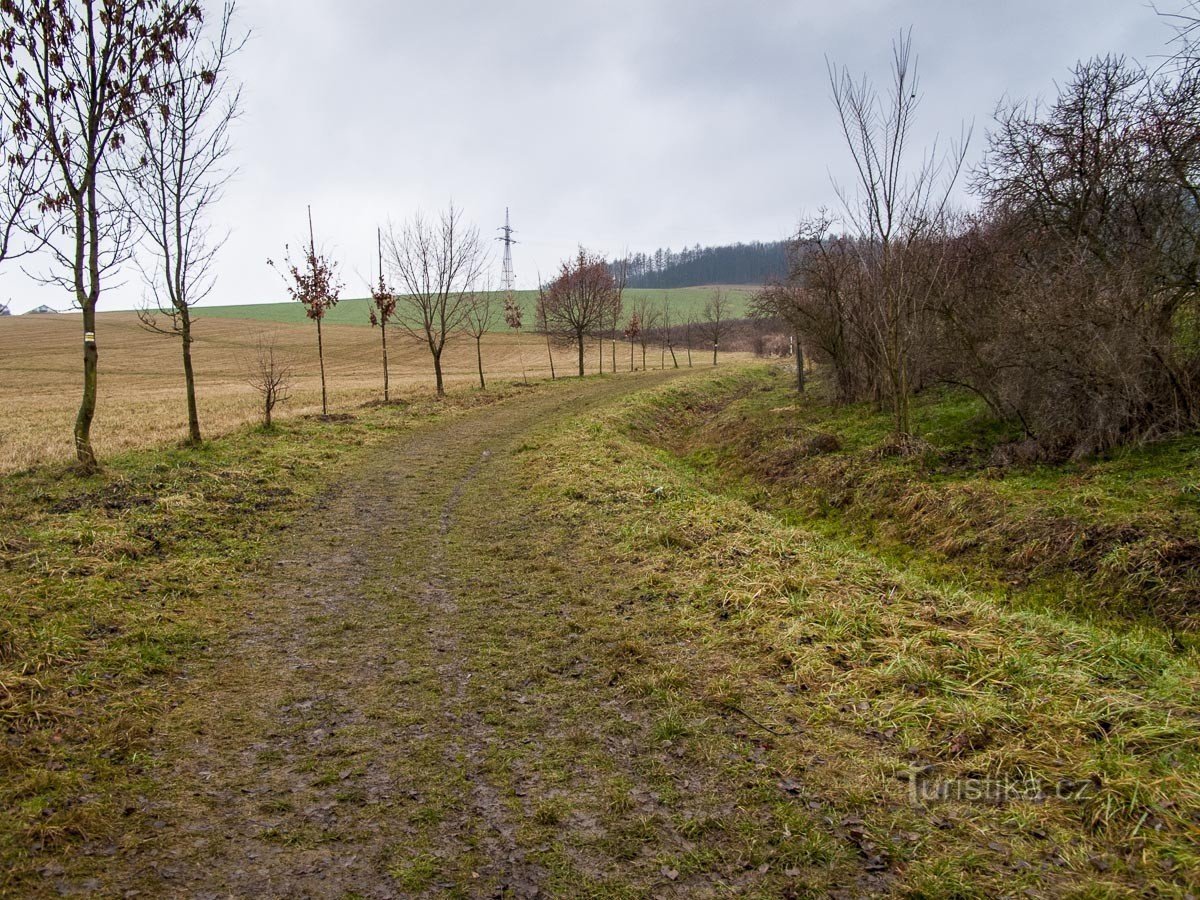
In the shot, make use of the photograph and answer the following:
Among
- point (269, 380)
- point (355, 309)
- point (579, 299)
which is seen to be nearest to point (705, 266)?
point (355, 309)

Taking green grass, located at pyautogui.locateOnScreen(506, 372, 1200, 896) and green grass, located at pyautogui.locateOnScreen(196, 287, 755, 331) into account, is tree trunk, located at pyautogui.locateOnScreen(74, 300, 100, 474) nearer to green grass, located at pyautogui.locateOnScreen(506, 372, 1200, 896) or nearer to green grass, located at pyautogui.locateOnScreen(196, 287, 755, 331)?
green grass, located at pyautogui.locateOnScreen(506, 372, 1200, 896)

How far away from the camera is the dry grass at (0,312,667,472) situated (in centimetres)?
1922

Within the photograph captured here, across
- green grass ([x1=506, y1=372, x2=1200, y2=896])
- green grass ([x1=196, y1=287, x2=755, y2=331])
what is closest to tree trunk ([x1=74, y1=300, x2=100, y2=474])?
green grass ([x1=506, y1=372, x2=1200, y2=896])

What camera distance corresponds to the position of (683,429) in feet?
73.3

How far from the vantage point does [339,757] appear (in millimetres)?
3850

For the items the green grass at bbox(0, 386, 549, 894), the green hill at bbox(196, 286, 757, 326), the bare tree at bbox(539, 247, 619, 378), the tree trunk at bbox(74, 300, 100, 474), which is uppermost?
the green hill at bbox(196, 286, 757, 326)

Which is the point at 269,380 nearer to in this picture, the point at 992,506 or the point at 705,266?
the point at 992,506

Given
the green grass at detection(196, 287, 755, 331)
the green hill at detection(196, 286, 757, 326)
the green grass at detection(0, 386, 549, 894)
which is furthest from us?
the green hill at detection(196, 286, 757, 326)

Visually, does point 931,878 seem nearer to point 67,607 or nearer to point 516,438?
point 67,607

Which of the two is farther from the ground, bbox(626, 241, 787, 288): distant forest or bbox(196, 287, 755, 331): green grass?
bbox(626, 241, 787, 288): distant forest

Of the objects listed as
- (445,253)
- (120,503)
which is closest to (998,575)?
(120,503)

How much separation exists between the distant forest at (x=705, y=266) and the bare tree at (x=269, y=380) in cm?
9158

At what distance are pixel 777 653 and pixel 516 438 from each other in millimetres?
11532

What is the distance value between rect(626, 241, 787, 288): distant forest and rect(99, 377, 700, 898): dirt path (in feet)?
423
